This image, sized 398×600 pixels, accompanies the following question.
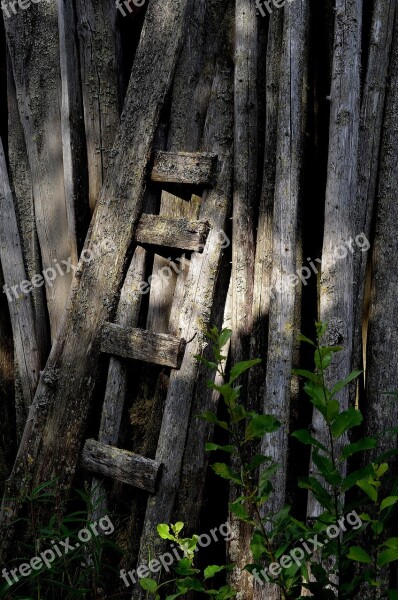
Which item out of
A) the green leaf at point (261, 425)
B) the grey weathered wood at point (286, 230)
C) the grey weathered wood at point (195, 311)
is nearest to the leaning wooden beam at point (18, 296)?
the grey weathered wood at point (195, 311)

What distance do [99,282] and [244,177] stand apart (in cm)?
88

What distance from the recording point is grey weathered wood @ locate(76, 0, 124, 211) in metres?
3.39

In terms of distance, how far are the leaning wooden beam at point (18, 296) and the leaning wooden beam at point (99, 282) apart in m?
0.30

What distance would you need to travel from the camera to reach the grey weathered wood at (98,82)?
134 inches

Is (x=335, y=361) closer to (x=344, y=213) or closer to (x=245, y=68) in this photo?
(x=344, y=213)

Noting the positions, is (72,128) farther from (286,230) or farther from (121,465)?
(121,465)

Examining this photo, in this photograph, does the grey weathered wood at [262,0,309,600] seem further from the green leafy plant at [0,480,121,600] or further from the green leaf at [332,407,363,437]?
the green leaf at [332,407,363,437]

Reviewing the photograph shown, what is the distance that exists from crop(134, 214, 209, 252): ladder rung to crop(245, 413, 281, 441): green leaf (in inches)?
53.0

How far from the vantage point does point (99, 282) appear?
3.19 meters

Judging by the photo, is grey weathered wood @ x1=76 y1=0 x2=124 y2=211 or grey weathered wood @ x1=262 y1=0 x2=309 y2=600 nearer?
grey weathered wood @ x1=262 y1=0 x2=309 y2=600

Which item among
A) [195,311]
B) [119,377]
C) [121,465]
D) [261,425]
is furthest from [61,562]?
[261,425]

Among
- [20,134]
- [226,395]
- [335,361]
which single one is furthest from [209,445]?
[20,134]

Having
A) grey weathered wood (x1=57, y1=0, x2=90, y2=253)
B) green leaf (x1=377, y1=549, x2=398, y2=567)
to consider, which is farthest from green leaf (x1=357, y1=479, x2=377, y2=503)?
grey weathered wood (x1=57, y1=0, x2=90, y2=253)

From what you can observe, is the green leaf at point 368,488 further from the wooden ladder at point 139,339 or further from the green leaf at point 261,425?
the wooden ladder at point 139,339
